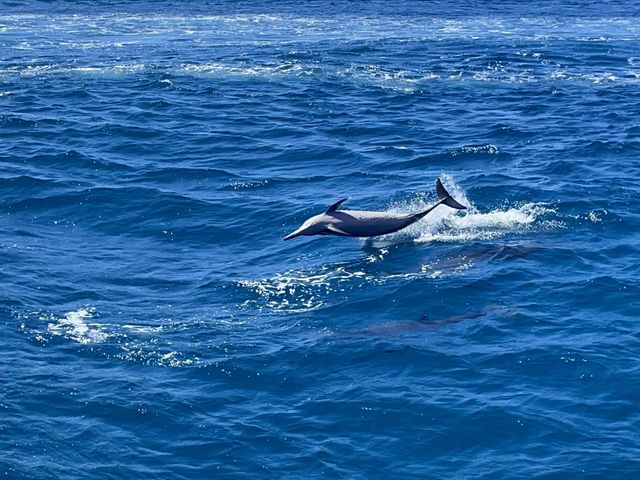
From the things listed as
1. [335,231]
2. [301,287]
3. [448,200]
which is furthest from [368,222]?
[301,287]

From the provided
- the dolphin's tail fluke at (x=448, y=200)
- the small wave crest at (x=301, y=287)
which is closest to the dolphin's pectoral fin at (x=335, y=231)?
the small wave crest at (x=301, y=287)

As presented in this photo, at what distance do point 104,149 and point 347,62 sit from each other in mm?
21713

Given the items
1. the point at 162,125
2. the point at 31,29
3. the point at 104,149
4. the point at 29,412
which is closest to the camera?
the point at 29,412

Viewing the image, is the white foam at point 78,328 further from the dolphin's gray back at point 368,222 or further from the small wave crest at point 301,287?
the dolphin's gray back at point 368,222

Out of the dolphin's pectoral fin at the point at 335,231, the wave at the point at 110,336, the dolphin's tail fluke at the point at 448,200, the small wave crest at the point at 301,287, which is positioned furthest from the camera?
the dolphin's tail fluke at the point at 448,200

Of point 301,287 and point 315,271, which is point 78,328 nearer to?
point 301,287

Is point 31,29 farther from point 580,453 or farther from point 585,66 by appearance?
point 580,453

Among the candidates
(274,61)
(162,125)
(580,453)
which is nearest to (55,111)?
(162,125)

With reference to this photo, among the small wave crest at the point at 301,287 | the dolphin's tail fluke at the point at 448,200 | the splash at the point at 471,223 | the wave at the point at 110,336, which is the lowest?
the wave at the point at 110,336

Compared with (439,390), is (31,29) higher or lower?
higher

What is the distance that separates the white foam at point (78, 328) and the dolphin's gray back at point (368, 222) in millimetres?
8081

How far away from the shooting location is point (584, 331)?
29.4 meters

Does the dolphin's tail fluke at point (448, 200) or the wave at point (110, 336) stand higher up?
the dolphin's tail fluke at point (448, 200)

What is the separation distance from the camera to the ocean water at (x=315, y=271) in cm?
2433
